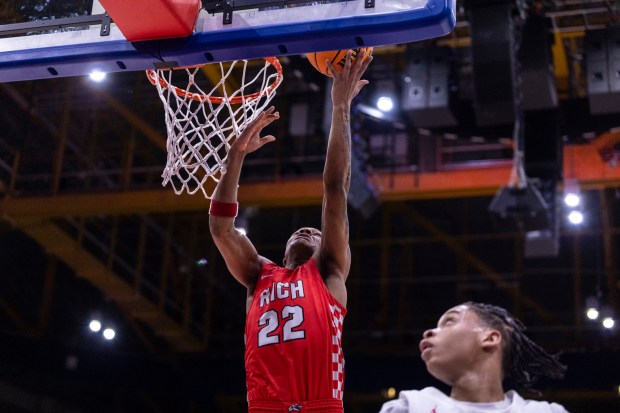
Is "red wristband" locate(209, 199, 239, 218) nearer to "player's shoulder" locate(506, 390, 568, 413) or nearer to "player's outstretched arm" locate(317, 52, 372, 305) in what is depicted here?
"player's outstretched arm" locate(317, 52, 372, 305)

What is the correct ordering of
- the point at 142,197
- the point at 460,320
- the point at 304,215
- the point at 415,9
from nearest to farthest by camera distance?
the point at 460,320
the point at 415,9
the point at 142,197
the point at 304,215

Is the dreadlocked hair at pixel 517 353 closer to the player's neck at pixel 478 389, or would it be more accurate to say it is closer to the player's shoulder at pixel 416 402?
the player's neck at pixel 478 389

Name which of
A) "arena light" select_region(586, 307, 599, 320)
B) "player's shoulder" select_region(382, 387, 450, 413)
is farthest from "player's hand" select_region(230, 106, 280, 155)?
"arena light" select_region(586, 307, 599, 320)

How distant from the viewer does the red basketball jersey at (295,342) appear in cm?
375

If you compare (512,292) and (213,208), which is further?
(512,292)

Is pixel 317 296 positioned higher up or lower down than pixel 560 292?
lower down

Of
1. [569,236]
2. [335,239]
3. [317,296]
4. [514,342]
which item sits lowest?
[514,342]

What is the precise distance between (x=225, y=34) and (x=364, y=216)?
7.21 metres

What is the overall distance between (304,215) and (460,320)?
13.3 m

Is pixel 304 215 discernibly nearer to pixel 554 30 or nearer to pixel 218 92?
pixel 218 92

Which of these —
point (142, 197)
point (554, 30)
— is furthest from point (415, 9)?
point (142, 197)

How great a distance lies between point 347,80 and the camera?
417cm

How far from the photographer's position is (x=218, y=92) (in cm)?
1066

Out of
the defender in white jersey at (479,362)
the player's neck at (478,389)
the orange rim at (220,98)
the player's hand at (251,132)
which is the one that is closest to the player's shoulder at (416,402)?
the defender in white jersey at (479,362)
